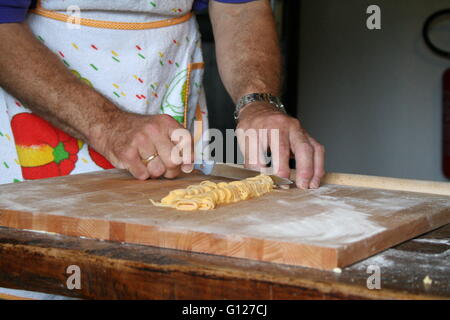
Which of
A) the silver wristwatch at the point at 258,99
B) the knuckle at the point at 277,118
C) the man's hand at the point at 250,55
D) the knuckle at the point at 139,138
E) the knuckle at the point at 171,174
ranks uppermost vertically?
the man's hand at the point at 250,55

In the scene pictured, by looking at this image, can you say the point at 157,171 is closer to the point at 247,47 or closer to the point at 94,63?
the point at 94,63

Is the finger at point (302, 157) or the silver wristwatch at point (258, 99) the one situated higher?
the silver wristwatch at point (258, 99)

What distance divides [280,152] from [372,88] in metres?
3.19

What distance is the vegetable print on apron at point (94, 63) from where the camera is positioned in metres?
1.84

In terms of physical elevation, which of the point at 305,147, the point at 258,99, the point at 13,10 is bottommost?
the point at 305,147

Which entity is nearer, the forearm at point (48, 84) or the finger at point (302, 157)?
the finger at point (302, 157)

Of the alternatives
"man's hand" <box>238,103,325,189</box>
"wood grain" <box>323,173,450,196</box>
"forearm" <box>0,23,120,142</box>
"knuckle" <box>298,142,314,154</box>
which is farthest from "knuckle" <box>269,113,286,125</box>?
"forearm" <box>0,23,120,142</box>

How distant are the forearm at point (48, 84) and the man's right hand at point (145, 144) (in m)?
0.04

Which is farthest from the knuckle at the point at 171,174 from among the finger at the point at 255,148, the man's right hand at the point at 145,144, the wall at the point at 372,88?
the wall at the point at 372,88

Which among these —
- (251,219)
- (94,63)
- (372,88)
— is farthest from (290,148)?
(372,88)

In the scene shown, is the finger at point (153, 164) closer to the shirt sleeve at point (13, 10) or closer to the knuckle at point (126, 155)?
the knuckle at point (126, 155)

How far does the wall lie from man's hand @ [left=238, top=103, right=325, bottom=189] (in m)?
2.96

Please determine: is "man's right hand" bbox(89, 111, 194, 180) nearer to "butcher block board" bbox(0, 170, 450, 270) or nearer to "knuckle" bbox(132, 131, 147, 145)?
"knuckle" bbox(132, 131, 147, 145)

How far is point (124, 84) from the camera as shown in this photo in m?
1.94
